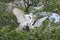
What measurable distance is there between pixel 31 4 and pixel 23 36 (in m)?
1.24

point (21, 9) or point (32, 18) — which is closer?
point (32, 18)

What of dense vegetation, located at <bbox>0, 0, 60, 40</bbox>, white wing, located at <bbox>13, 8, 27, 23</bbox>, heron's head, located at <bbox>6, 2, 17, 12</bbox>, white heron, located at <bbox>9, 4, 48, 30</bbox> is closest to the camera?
dense vegetation, located at <bbox>0, 0, 60, 40</bbox>

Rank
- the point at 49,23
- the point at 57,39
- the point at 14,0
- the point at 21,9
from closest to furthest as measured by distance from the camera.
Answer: the point at 57,39, the point at 49,23, the point at 21,9, the point at 14,0

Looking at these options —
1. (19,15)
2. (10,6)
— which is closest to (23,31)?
(19,15)

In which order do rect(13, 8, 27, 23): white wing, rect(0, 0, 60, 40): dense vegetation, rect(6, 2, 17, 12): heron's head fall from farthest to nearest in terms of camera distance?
rect(6, 2, 17, 12): heron's head → rect(13, 8, 27, 23): white wing → rect(0, 0, 60, 40): dense vegetation

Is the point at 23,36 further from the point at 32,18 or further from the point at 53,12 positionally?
the point at 53,12

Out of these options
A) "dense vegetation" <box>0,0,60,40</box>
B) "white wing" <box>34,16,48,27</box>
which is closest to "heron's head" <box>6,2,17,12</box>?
"dense vegetation" <box>0,0,60,40</box>

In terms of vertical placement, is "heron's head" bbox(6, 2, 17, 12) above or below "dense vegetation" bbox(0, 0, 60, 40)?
above

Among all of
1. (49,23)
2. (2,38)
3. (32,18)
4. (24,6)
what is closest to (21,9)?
(24,6)

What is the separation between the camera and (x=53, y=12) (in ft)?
15.4

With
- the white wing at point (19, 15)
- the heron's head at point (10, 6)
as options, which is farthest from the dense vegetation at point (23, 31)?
the heron's head at point (10, 6)

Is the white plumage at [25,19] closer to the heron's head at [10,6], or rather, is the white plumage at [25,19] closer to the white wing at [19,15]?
the white wing at [19,15]

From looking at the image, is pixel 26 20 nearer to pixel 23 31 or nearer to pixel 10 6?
pixel 23 31

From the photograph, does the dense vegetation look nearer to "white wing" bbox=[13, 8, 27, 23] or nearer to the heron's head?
"white wing" bbox=[13, 8, 27, 23]
